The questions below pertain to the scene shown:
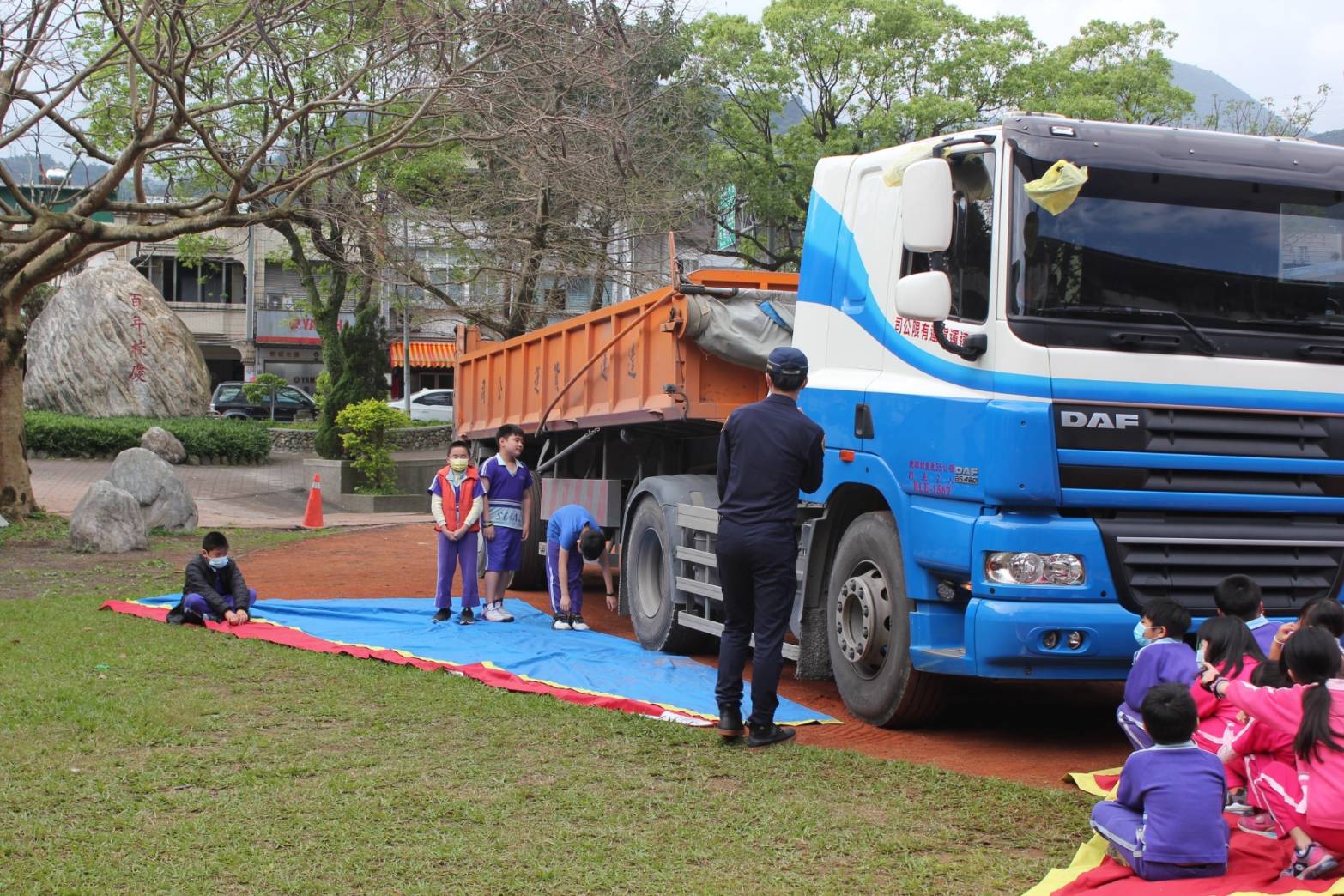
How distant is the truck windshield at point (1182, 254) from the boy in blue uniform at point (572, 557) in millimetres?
5231

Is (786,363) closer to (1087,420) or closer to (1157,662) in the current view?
(1087,420)

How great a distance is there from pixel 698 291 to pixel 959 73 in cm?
2365

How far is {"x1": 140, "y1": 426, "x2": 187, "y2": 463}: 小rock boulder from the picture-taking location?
26375 mm

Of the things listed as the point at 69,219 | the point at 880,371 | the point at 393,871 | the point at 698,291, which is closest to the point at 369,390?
the point at 69,219

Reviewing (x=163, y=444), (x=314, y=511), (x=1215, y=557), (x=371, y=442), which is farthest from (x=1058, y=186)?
(x=163, y=444)

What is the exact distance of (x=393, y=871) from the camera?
4469mm

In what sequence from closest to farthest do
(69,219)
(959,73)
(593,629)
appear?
(593,629) < (69,219) < (959,73)

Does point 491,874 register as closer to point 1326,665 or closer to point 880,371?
point 1326,665

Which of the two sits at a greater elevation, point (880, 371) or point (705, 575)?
point (880, 371)

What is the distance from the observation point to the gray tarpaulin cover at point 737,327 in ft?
29.0

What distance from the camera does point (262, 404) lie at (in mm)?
40938

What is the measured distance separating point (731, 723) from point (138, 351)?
30506mm

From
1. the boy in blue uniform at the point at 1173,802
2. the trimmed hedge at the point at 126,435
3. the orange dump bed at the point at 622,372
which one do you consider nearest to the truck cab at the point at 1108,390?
the boy in blue uniform at the point at 1173,802

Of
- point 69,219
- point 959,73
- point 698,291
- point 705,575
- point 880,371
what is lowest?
point 705,575
